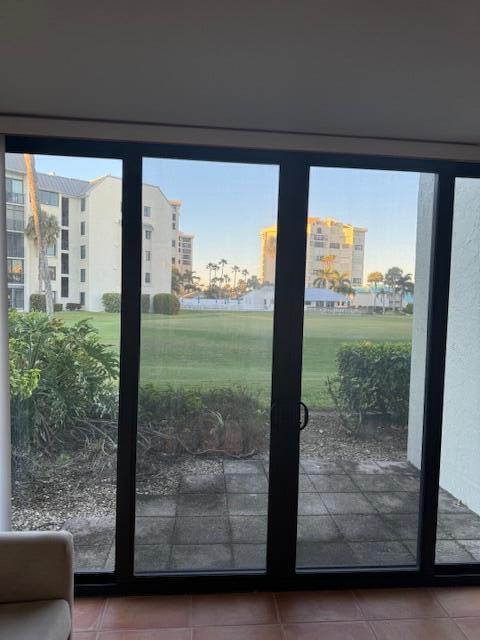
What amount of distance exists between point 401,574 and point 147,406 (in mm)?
1803

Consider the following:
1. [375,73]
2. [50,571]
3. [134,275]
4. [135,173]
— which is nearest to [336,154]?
[375,73]

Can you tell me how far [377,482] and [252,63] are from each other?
7.60 ft

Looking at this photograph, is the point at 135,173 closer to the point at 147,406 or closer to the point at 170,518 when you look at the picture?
the point at 147,406

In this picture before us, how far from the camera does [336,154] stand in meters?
2.39

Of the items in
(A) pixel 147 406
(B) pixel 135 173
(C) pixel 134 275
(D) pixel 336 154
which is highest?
(D) pixel 336 154

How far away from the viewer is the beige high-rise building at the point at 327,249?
2.46 metres

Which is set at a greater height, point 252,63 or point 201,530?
point 252,63

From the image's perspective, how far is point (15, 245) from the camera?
2348 millimetres

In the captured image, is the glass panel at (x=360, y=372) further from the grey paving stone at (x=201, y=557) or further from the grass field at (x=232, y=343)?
the grey paving stone at (x=201, y=557)

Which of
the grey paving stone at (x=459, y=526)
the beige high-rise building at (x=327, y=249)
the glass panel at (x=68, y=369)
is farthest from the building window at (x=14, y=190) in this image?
the grey paving stone at (x=459, y=526)

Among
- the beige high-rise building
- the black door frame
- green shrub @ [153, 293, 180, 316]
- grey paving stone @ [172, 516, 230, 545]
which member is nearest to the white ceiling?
the black door frame

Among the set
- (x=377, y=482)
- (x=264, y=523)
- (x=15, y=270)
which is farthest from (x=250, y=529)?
(x=15, y=270)

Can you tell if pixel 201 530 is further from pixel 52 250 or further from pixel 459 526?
pixel 52 250

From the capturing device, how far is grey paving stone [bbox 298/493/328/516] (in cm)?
254
